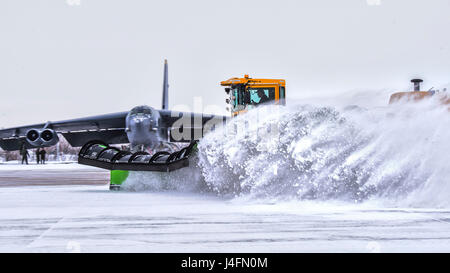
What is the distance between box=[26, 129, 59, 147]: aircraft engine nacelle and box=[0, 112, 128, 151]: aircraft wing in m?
3.55

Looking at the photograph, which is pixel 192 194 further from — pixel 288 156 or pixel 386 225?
pixel 386 225

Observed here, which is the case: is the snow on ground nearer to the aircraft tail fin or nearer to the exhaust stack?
the exhaust stack

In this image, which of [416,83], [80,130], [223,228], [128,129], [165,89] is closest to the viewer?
[223,228]

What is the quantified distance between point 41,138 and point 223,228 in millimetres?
25265

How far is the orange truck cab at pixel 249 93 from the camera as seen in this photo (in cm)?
1100

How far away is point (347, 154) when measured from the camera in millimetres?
6402

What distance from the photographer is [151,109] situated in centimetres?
2466

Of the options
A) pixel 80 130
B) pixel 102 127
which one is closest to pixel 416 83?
pixel 102 127

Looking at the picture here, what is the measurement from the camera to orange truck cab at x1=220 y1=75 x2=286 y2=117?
1100 cm

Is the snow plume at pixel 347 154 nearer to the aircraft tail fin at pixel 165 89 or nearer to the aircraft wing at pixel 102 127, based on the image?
the aircraft wing at pixel 102 127

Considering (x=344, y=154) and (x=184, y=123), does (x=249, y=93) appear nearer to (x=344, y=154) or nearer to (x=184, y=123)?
(x=344, y=154)

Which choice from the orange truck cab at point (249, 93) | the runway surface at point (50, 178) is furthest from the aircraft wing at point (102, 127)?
the orange truck cab at point (249, 93)
